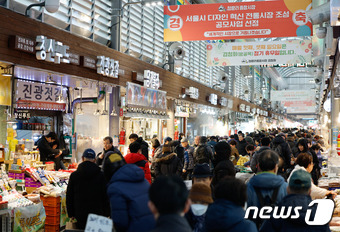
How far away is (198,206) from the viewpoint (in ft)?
12.8

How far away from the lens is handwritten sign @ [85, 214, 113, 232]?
3.69 meters

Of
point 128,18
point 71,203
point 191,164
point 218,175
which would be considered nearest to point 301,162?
point 218,175

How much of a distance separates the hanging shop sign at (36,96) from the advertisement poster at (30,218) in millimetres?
5334

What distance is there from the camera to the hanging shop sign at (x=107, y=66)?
32.2 ft

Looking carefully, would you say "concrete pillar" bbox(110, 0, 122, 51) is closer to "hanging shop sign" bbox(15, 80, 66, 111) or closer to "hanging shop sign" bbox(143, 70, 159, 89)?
"hanging shop sign" bbox(143, 70, 159, 89)

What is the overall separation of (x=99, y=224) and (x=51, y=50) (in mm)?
5063

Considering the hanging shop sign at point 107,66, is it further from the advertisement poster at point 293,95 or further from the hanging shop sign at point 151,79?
the advertisement poster at point 293,95

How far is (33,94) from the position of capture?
38.5ft

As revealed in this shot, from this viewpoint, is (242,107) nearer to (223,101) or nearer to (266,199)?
(223,101)

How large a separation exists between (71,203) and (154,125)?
11.3 meters

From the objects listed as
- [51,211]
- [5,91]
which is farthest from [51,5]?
[51,211]

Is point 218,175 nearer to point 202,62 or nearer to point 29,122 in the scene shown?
point 29,122

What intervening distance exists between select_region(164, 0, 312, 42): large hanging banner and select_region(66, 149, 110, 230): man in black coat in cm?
693

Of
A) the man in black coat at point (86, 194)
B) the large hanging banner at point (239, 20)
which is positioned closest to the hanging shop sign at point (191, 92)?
the large hanging banner at point (239, 20)
